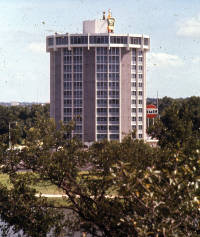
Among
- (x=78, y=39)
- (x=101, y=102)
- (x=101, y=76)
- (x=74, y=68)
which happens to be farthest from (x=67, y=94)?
(x=78, y=39)

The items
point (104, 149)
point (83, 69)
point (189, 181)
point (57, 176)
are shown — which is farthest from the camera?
point (83, 69)

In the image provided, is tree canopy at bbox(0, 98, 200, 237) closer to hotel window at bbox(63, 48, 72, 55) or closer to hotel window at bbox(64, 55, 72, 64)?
hotel window at bbox(64, 55, 72, 64)

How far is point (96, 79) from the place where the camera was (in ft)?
354

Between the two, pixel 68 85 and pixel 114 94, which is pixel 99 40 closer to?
pixel 68 85

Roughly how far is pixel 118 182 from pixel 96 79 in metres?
92.5

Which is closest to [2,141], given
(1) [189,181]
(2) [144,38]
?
(1) [189,181]

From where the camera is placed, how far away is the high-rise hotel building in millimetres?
107750

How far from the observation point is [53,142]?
26.0 m

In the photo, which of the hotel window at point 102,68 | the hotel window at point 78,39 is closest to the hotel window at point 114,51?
the hotel window at point 102,68

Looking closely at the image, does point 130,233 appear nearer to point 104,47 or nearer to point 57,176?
point 57,176

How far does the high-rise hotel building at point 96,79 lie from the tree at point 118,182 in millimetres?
77388

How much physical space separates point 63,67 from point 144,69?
2020 centimetres

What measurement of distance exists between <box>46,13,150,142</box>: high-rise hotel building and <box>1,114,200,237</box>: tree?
77.4 meters

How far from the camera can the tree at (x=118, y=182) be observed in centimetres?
1559
